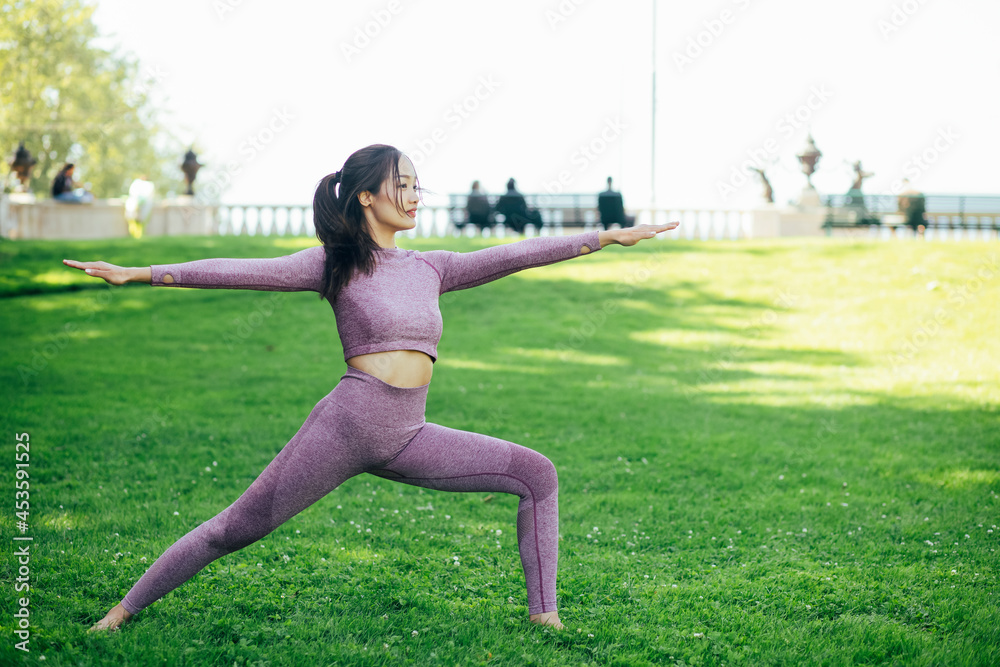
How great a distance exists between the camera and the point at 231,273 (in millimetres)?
3578

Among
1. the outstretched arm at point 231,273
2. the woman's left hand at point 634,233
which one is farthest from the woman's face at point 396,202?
the woman's left hand at point 634,233

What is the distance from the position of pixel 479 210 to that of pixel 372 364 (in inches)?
805

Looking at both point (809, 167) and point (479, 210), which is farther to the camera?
point (809, 167)

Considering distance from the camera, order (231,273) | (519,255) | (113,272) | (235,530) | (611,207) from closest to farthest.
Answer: (113,272)
(231,273)
(235,530)
(519,255)
(611,207)

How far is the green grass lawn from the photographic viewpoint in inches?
167

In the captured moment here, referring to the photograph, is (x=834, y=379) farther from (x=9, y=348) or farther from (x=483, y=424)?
(x=9, y=348)

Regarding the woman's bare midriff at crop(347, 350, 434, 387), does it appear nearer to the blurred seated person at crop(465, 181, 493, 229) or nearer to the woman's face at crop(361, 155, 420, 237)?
the woman's face at crop(361, 155, 420, 237)

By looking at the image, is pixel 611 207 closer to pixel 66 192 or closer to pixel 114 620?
pixel 66 192

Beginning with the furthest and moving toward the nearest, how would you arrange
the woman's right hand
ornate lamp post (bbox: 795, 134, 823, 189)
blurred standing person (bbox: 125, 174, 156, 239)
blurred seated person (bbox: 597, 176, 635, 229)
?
ornate lamp post (bbox: 795, 134, 823, 189)
blurred standing person (bbox: 125, 174, 156, 239)
blurred seated person (bbox: 597, 176, 635, 229)
the woman's right hand

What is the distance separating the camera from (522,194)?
77.0ft

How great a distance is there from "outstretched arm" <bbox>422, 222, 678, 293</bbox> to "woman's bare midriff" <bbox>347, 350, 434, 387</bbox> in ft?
1.47

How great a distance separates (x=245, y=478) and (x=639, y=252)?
15083 mm

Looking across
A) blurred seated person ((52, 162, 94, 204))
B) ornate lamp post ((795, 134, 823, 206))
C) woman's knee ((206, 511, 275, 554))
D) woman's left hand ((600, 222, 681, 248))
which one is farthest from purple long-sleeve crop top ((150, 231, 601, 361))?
blurred seated person ((52, 162, 94, 204))

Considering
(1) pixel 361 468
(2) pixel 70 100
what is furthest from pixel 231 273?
(2) pixel 70 100
